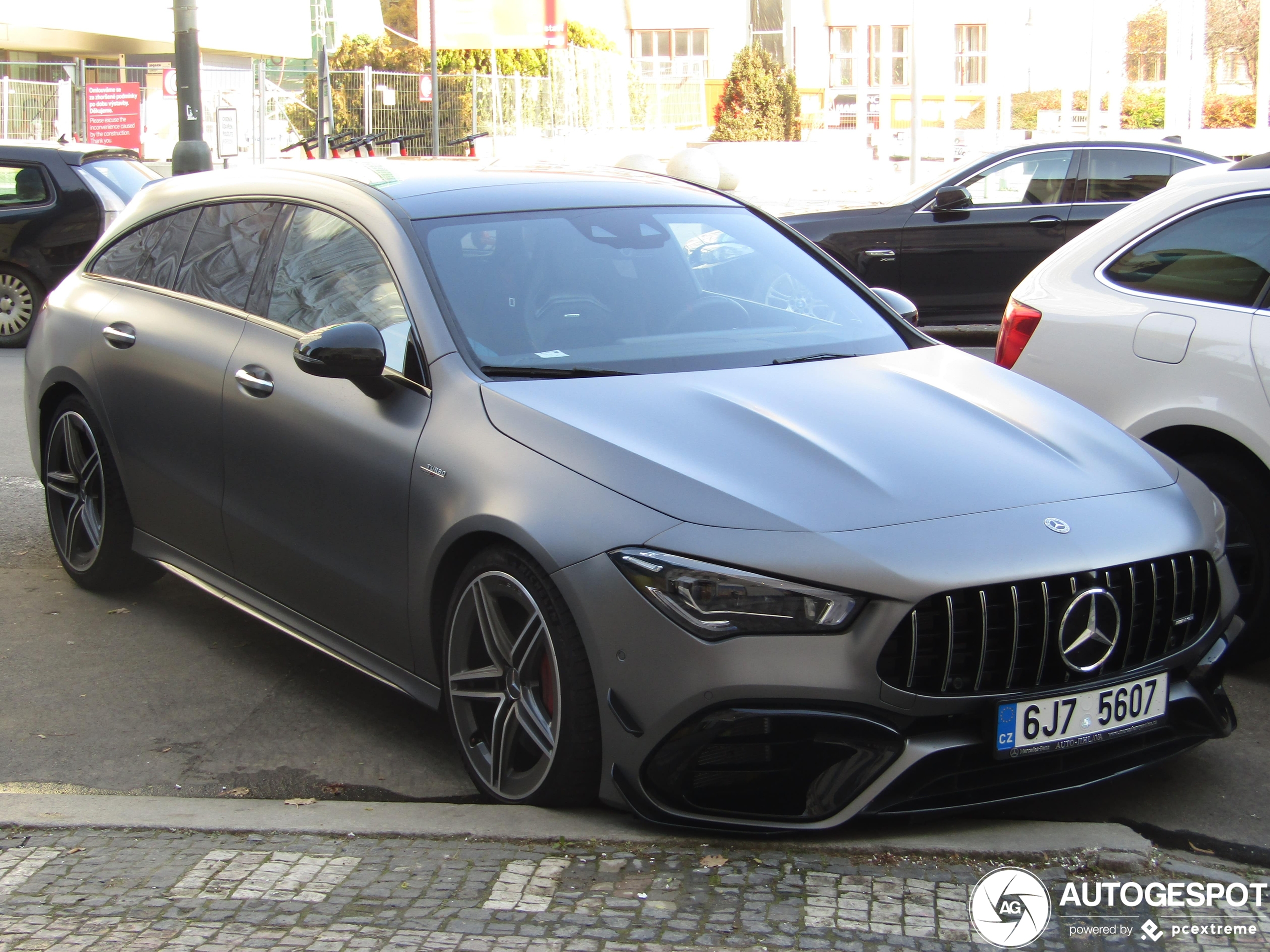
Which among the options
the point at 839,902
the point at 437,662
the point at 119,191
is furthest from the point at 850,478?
the point at 119,191

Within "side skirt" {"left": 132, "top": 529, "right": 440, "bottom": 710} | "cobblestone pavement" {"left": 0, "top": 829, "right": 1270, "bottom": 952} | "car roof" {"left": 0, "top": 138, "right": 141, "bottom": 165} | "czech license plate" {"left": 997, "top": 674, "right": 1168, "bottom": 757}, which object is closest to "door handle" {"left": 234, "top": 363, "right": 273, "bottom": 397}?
"side skirt" {"left": 132, "top": 529, "right": 440, "bottom": 710}

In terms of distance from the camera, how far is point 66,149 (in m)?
13.8

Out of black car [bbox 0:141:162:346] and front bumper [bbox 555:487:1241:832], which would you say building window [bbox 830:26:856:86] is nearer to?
black car [bbox 0:141:162:346]

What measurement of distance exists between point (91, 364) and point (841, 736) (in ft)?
11.5

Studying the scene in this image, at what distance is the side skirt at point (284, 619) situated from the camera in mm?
4129

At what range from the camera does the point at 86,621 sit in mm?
5594

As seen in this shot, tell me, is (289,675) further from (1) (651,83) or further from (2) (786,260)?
(1) (651,83)

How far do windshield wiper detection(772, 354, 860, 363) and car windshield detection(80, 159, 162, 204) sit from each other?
10700 mm

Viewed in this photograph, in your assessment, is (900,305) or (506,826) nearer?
(506,826)

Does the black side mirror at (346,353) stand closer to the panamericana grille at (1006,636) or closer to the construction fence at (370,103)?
the panamericana grille at (1006,636)

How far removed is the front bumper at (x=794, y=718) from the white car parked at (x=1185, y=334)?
4.87 feet

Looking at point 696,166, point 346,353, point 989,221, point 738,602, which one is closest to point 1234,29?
point 696,166

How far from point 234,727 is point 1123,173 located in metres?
9.47

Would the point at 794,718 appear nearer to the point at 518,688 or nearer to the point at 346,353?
the point at 518,688
